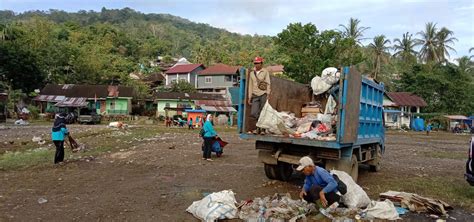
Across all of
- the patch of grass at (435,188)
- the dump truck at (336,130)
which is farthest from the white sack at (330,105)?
the patch of grass at (435,188)

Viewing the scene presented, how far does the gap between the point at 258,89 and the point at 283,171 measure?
6.03 feet

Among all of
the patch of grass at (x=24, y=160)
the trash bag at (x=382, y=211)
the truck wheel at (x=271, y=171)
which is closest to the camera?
the trash bag at (x=382, y=211)

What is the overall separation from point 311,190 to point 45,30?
61.9 meters

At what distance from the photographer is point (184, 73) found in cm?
5928

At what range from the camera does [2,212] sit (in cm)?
545

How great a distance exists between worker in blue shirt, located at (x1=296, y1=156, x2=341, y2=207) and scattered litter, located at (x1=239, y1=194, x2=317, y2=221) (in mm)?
148

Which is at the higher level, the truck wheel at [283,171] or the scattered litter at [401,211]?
the truck wheel at [283,171]

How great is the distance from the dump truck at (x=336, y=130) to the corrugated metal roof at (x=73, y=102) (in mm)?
33666

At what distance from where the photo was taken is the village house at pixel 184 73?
5940 centimetres

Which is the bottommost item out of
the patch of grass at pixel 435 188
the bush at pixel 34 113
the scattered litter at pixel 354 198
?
the patch of grass at pixel 435 188

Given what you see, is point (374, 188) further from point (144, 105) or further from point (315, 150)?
point (144, 105)

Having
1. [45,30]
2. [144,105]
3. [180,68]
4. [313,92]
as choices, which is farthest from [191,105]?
[313,92]

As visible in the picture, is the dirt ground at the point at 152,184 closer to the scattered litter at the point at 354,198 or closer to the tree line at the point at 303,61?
the scattered litter at the point at 354,198

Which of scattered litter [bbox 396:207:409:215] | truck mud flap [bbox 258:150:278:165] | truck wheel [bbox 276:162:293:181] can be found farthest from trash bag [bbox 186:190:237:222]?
truck wheel [bbox 276:162:293:181]
